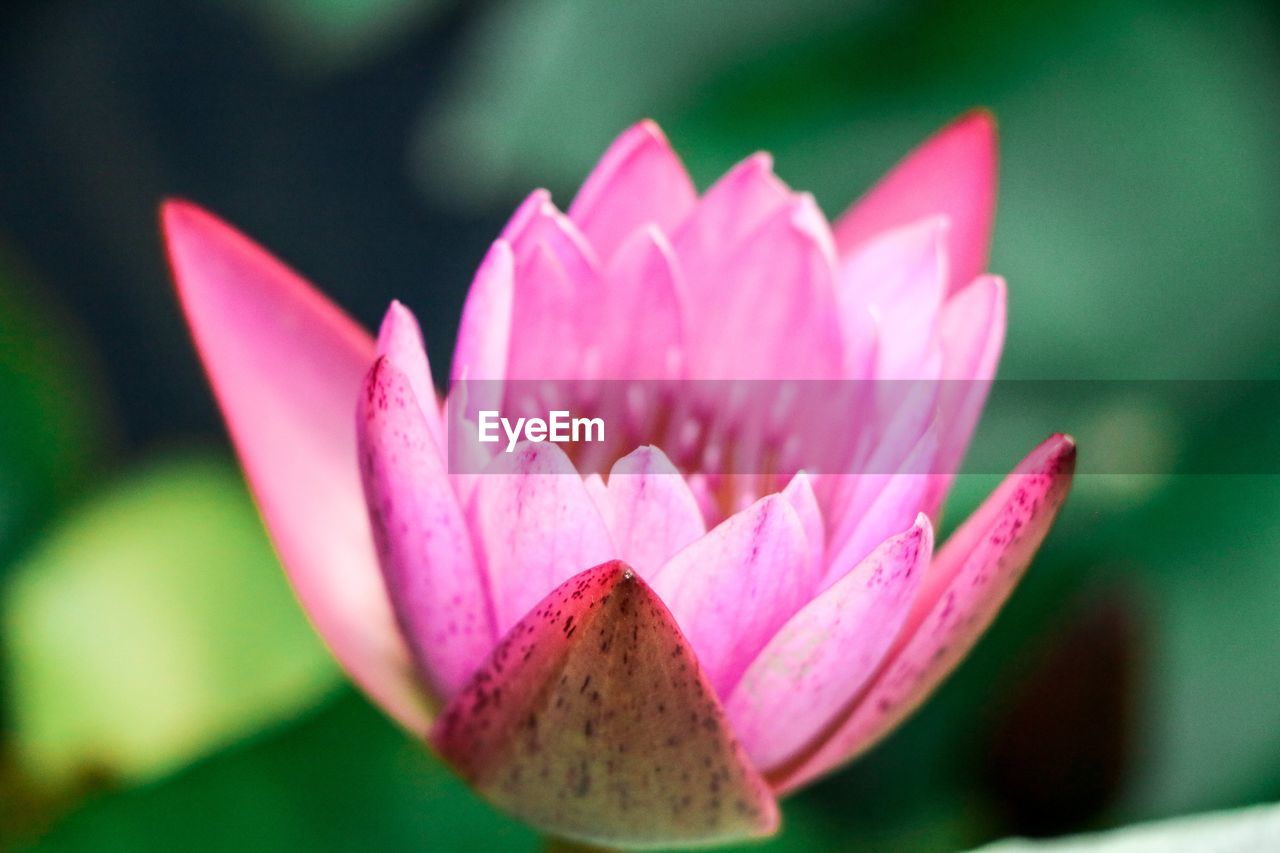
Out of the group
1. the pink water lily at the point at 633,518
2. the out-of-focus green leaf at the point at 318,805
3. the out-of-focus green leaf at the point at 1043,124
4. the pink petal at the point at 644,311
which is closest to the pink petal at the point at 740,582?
the pink water lily at the point at 633,518

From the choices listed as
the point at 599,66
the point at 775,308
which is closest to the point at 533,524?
the point at 775,308

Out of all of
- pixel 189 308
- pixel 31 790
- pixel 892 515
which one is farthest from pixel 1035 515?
pixel 31 790

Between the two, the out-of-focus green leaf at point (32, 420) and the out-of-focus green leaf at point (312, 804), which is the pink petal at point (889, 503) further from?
the out-of-focus green leaf at point (32, 420)

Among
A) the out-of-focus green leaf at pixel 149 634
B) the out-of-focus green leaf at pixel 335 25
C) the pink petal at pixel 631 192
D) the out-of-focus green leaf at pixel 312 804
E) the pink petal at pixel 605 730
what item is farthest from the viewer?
the out-of-focus green leaf at pixel 335 25

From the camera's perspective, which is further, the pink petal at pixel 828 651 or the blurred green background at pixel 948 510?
the blurred green background at pixel 948 510

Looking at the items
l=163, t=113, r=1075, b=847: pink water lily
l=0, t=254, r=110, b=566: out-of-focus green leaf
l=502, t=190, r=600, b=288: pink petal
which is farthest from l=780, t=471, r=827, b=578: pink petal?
l=0, t=254, r=110, b=566: out-of-focus green leaf

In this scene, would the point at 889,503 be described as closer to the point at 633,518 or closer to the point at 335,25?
the point at 633,518

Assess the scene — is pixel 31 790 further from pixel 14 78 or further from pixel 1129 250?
pixel 1129 250

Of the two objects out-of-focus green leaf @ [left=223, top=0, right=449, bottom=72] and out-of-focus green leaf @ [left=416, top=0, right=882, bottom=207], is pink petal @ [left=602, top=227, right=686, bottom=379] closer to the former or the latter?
out-of-focus green leaf @ [left=416, top=0, right=882, bottom=207]
